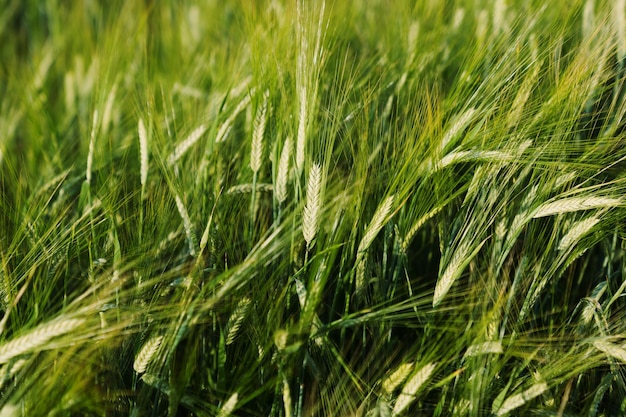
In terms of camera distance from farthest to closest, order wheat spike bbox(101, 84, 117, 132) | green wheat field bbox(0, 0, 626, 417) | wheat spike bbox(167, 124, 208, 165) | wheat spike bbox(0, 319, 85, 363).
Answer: wheat spike bbox(101, 84, 117, 132) → wheat spike bbox(167, 124, 208, 165) → green wheat field bbox(0, 0, 626, 417) → wheat spike bbox(0, 319, 85, 363)

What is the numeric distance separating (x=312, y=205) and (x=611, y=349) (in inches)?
16.8

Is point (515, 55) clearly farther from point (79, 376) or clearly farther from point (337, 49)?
point (79, 376)

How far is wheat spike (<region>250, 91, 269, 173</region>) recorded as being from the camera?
3.10 ft

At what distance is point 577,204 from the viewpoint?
2.71 feet

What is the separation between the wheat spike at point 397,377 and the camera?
81 centimetres

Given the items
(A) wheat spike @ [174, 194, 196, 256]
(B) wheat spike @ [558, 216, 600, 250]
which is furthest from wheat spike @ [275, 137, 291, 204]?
(B) wheat spike @ [558, 216, 600, 250]

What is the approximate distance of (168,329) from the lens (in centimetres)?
83

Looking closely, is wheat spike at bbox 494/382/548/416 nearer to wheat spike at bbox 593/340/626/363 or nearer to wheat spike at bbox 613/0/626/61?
wheat spike at bbox 593/340/626/363

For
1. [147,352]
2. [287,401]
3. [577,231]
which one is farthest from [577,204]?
[147,352]

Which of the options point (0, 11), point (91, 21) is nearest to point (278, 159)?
point (91, 21)

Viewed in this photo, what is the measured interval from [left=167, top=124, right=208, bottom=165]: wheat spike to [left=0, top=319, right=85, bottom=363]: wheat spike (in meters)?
0.38

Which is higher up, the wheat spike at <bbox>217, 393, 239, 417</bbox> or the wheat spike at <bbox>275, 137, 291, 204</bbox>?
the wheat spike at <bbox>275, 137, 291, 204</bbox>

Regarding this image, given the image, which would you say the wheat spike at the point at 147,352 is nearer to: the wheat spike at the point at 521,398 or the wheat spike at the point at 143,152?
the wheat spike at the point at 143,152

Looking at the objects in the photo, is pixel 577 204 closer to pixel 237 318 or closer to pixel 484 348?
pixel 484 348
